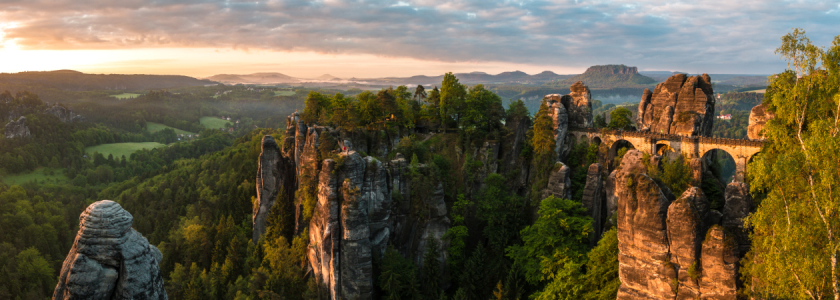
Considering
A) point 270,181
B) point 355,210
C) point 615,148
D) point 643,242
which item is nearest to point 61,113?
point 270,181

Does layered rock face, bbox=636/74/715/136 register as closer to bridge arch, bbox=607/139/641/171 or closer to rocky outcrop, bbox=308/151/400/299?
bridge arch, bbox=607/139/641/171

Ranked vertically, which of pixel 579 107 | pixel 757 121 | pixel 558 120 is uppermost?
pixel 579 107

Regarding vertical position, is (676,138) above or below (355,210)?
above

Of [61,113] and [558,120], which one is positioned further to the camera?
[61,113]

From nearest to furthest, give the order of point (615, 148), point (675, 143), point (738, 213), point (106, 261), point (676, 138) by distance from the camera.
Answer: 1. point (106, 261)
2. point (738, 213)
3. point (676, 138)
4. point (675, 143)
5. point (615, 148)

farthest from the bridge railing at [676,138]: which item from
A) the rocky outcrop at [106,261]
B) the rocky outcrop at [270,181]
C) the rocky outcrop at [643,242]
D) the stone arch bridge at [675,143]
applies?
the rocky outcrop at [106,261]

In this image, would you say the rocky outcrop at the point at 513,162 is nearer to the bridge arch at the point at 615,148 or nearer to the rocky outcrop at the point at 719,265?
the bridge arch at the point at 615,148

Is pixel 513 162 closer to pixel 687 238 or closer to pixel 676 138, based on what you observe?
pixel 676 138

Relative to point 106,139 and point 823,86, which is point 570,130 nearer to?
point 823,86
